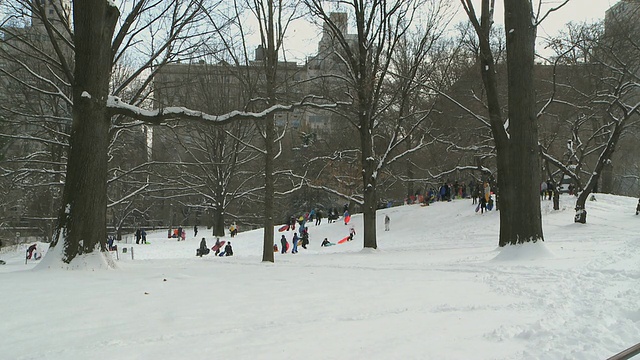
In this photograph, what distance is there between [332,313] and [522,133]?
800 cm

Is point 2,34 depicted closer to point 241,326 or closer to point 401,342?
point 241,326

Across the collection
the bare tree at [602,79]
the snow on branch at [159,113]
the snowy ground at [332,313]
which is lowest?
the snowy ground at [332,313]

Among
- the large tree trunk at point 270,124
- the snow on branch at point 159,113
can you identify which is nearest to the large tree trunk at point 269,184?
the large tree trunk at point 270,124

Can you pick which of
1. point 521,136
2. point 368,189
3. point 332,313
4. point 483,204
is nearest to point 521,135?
point 521,136

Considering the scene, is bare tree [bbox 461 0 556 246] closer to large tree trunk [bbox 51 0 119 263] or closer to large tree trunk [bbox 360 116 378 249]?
large tree trunk [bbox 360 116 378 249]

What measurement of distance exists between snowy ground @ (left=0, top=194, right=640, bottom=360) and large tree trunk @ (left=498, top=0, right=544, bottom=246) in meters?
1.75

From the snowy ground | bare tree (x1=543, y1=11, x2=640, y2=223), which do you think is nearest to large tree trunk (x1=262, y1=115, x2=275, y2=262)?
the snowy ground

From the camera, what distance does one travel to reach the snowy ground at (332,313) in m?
4.05

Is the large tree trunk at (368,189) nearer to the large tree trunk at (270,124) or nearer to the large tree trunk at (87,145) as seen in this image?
the large tree trunk at (270,124)

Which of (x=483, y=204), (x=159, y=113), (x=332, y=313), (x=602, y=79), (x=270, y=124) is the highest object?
(x=602, y=79)

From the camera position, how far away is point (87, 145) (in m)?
8.75

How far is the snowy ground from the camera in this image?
4.05 meters

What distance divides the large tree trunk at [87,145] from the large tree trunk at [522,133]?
8788mm

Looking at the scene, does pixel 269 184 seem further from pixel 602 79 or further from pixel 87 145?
pixel 602 79
